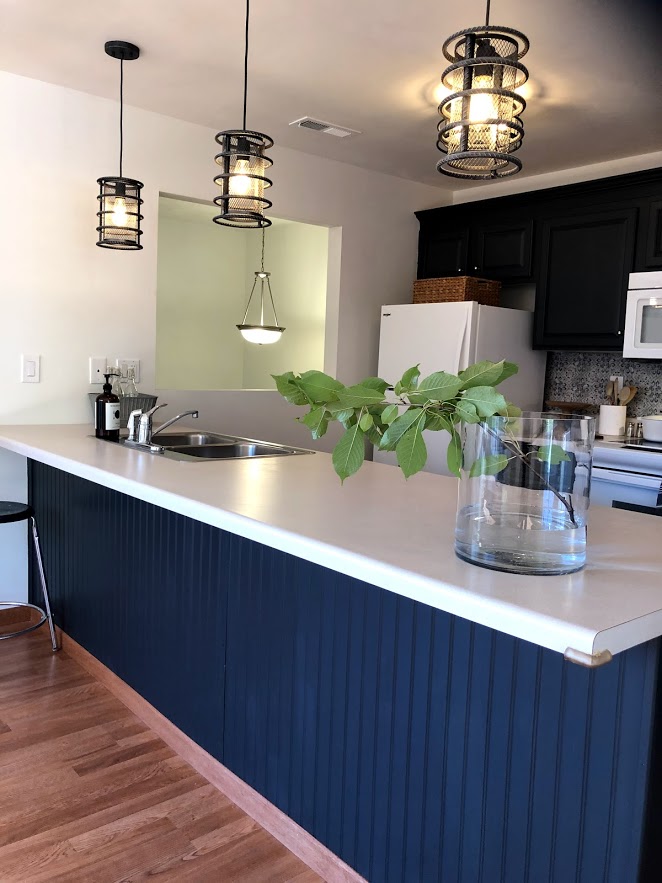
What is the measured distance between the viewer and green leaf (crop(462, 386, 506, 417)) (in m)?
1.16

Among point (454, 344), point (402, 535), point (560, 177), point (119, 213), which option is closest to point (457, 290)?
point (454, 344)

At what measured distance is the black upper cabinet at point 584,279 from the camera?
12.2 ft

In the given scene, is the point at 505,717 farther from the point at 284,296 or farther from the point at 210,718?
the point at 284,296

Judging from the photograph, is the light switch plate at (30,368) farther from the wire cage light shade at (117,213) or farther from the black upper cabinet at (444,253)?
the black upper cabinet at (444,253)

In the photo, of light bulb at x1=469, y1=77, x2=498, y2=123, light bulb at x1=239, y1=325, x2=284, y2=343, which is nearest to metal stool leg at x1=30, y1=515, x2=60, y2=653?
light bulb at x1=469, y1=77, x2=498, y2=123

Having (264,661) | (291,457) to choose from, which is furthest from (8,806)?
(291,457)

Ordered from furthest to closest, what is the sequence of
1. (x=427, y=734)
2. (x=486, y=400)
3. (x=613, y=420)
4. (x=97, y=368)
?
(x=613, y=420) < (x=97, y=368) < (x=427, y=734) < (x=486, y=400)

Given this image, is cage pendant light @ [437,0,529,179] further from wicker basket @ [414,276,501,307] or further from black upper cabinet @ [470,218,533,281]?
black upper cabinet @ [470,218,533,281]

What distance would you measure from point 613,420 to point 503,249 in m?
1.15

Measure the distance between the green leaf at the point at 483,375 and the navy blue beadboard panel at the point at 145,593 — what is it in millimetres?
965

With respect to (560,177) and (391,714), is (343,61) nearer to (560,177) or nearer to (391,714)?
(560,177)

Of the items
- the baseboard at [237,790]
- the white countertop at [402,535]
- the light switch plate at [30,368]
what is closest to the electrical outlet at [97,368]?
the light switch plate at [30,368]

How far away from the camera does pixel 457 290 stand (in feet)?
13.5

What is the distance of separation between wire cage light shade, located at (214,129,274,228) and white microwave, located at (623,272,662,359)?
2.15 metres
